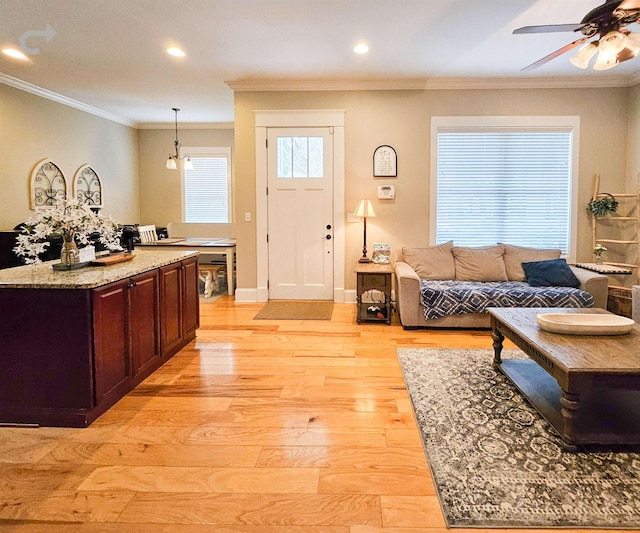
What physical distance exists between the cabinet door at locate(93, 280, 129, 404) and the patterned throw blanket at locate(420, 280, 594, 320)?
2.87m

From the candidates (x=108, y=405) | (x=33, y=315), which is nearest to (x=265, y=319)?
(x=108, y=405)

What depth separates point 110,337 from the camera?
2705mm

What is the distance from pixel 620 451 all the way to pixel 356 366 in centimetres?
180

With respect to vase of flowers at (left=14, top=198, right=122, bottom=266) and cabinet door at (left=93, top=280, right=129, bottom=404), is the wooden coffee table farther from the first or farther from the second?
vase of flowers at (left=14, top=198, right=122, bottom=266)

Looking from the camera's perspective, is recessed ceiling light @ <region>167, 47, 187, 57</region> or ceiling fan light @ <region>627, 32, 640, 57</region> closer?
ceiling fan light @ <region>627, 32, 640, 57</region>

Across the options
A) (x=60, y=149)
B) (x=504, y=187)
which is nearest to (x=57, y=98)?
(x=60, y=149)

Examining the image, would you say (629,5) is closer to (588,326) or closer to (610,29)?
(610,29)

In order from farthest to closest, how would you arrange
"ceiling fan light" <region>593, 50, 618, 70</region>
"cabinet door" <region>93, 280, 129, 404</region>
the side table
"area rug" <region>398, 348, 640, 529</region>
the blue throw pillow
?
the side table → the blue throw pillow → "ceiling fan light" <region>593, 50, 618, 70</region> → "cabinet door" <region>93, 280, 129, 404</region> → "area rug" <region>398, 348, 640, 529</region>

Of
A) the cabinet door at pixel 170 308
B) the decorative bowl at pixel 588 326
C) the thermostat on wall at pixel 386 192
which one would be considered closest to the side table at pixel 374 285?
the thermostat on wall at pixel 386 192

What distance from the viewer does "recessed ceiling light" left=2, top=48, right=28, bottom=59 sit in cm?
460

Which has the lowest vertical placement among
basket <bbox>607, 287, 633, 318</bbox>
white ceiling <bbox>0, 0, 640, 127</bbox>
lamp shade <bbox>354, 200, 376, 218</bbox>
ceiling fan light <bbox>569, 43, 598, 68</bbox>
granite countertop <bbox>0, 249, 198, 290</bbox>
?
basket <bbox>607, 287, 633, 318</bbox>

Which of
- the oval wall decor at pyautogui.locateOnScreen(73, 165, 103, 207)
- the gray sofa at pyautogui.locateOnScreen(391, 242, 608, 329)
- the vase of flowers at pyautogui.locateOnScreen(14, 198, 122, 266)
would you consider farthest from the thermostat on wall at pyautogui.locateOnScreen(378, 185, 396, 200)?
the oval wall decor at pyautogui.locateOnScreen(73, 165, 103, 207)

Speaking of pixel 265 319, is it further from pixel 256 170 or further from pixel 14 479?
pixel 14 479

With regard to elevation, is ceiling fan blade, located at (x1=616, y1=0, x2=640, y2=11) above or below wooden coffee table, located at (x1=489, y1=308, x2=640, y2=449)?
above
